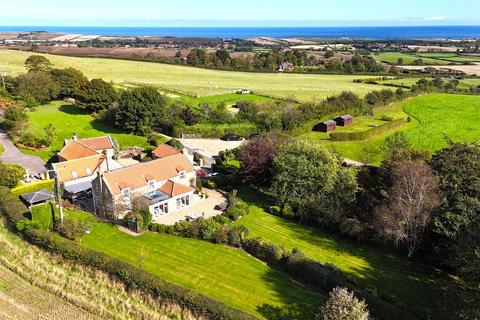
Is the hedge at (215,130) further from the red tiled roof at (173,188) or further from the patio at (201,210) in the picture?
the red tiled roof at (173,188)

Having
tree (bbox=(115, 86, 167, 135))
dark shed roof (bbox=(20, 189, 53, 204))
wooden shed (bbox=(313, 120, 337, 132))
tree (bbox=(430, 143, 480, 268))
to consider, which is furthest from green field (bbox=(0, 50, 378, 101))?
tree (bbox=(430, 143, 480, 268))

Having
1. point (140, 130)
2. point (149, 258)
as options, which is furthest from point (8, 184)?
point (140, 130)

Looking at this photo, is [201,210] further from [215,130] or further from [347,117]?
[347,117]

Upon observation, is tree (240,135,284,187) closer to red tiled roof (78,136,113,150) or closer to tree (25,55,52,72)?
red tiled roof (78,136,113,150)

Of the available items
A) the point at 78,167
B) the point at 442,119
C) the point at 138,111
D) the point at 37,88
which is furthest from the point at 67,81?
the point at 442,119

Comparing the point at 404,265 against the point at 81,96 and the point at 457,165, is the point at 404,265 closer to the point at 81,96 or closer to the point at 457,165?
the point at 457,165

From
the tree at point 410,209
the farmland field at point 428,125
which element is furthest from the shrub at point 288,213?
the farmland field at point 428,125
